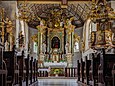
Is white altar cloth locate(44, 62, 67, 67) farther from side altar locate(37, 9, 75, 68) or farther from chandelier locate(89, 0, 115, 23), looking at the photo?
chandelier locate(89, 0, 115, 23)

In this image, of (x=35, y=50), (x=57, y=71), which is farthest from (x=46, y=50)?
(x=57, y=71)

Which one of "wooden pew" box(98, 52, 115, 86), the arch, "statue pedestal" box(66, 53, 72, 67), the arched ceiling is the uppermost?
the arched ceiling

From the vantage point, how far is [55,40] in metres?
29.2

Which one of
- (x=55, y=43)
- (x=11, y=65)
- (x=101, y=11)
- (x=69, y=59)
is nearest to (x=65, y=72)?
(x=69, y=59)

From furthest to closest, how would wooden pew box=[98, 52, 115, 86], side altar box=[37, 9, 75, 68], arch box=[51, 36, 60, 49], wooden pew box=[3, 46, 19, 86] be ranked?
arch box=[51, 36, 60, 49], side altar box=[37, 9, 75, 68], wooden pew box=[3, 46, 19, 86], wooden pew box=[98, 52, 115, 86]

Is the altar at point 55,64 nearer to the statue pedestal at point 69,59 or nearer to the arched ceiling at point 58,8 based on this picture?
the statue pedestal at point 69,59

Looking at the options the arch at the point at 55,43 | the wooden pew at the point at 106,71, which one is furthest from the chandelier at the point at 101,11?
the arch at the point at 55,43

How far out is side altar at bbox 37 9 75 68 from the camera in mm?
27766

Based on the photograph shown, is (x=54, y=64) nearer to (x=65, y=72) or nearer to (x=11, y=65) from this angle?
(x=65, y=72)

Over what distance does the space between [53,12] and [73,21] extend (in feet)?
8.34

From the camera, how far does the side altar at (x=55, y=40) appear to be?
27.8 m

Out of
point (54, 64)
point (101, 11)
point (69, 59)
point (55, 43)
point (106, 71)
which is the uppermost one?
point (101, 11)

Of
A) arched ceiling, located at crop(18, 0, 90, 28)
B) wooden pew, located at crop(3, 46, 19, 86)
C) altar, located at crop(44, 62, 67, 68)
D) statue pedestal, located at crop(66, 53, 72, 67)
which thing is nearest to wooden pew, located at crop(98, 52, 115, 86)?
wooden pew, located at crop(3, 46, 19, 86)

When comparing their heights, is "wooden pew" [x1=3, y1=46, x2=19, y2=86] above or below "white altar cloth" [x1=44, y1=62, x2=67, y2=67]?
above
